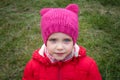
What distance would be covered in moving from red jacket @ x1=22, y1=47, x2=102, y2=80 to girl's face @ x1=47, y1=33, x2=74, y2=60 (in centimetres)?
18

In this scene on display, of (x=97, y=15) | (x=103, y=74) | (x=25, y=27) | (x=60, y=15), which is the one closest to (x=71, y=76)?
(x=60, y=15)

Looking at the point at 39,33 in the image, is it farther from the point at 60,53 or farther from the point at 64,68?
the point at 60,53

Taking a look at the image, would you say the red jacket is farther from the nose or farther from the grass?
the grass

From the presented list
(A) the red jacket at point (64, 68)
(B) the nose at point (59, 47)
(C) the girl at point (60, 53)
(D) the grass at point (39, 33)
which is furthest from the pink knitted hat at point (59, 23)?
(D) the grass at point (39, 33)

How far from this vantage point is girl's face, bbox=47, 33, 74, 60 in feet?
6.84

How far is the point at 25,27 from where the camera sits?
4488 millimetres

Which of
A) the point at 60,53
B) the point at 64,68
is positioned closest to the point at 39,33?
the point at 64,68

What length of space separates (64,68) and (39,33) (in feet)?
6.84

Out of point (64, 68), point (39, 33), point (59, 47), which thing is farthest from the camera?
point (39, 33)

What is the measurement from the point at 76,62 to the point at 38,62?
14.1 inches

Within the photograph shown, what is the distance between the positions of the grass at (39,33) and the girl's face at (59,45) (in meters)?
1.31

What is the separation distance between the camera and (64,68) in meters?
2.33

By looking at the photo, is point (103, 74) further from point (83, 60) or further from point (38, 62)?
point (38, 62)

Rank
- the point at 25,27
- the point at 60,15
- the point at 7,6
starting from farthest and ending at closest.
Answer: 1. the point at 7,6
2. the point at 25,27
3. the point at 60,15
